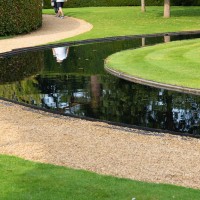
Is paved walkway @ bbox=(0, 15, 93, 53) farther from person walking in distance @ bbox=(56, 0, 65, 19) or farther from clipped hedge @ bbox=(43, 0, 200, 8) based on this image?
clipped hedge @ bbox=(43, 0, 200, 8)

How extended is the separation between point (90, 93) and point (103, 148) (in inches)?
200

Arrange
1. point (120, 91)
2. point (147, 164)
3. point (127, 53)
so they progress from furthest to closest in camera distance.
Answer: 1. point (127, 53)
2. point (120, 91)
3. point (147, 164)

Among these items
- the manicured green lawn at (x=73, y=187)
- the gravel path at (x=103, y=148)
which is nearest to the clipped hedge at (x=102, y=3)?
the gravel path at (x=103, y=148)

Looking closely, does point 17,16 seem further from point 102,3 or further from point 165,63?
point 102,3

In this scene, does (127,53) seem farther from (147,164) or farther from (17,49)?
(147,164)

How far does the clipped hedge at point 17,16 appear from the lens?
26.3 m

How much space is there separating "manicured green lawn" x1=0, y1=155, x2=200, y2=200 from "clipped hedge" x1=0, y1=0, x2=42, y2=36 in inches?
763

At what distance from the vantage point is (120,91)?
1385cm

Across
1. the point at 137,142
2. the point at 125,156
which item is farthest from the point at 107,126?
the point at 125,156

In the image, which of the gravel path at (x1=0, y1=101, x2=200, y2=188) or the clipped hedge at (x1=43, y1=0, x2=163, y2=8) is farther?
the clipped hedge at (x1=43, y1=0, x2=163, y2=8)

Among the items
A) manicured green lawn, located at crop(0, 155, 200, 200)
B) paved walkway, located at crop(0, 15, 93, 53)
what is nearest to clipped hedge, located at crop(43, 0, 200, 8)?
paved walkway, located at crop(0, 15, 93, 53)

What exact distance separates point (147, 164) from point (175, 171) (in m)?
0.48

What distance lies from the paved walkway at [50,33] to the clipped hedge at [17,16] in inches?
20.4

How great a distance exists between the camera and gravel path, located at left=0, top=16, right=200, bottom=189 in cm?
772
